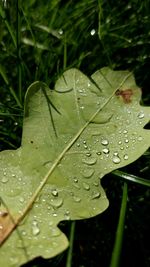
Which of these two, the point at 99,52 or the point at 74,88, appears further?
the point at 99,52

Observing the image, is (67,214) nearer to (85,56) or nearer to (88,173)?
(88,173)

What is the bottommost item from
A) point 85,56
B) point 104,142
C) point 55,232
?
point 55,232

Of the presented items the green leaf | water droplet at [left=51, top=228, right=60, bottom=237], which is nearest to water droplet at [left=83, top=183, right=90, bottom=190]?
the green leaf

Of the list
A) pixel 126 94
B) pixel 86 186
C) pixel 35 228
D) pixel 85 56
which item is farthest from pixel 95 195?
pixel 85 56

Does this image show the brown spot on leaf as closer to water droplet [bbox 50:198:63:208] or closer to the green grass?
the green grass

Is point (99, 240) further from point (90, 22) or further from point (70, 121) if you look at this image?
point (90, 22)

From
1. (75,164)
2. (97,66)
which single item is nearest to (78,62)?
(97,66)
